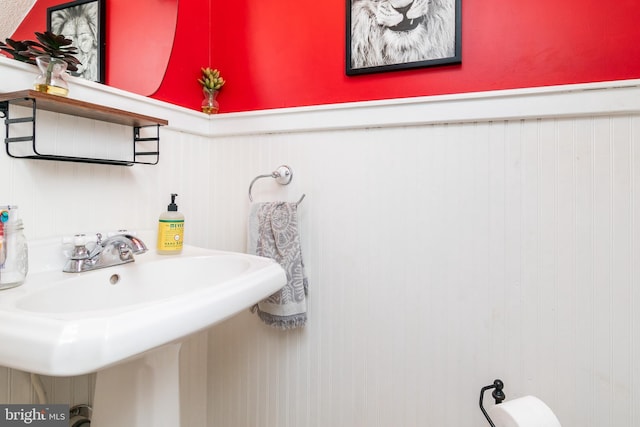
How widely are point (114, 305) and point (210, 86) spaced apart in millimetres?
838

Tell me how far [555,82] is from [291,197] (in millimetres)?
835

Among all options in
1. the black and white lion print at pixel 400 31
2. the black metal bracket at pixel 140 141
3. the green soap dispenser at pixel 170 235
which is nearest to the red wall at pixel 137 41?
the black metal bracket at pixel 140 141

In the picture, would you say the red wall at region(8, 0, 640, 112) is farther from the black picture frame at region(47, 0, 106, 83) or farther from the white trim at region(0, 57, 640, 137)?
the black picture frame at region(47, 0, 106, 83)

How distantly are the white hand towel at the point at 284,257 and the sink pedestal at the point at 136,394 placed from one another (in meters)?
0.41

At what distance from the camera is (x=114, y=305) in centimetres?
83

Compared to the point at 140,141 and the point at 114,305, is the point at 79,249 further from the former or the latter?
the point at 140,141

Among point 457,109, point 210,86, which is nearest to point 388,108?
point 457,109

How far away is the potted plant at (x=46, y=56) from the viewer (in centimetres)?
78

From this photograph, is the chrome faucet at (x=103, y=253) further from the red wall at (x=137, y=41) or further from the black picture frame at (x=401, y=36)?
the black picture frame at (x=401, y=36)

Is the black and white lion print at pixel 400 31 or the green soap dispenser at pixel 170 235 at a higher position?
the black and white lion print at pixel 400 31

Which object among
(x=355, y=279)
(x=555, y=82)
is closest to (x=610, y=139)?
(x=555, y=82)

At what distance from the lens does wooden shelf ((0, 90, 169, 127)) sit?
723 millimetres

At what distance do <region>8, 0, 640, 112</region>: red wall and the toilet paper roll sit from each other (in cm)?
82

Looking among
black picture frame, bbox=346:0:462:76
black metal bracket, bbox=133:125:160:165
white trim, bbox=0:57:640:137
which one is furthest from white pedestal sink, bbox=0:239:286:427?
black picture frame, bbox=346:0:462:76
